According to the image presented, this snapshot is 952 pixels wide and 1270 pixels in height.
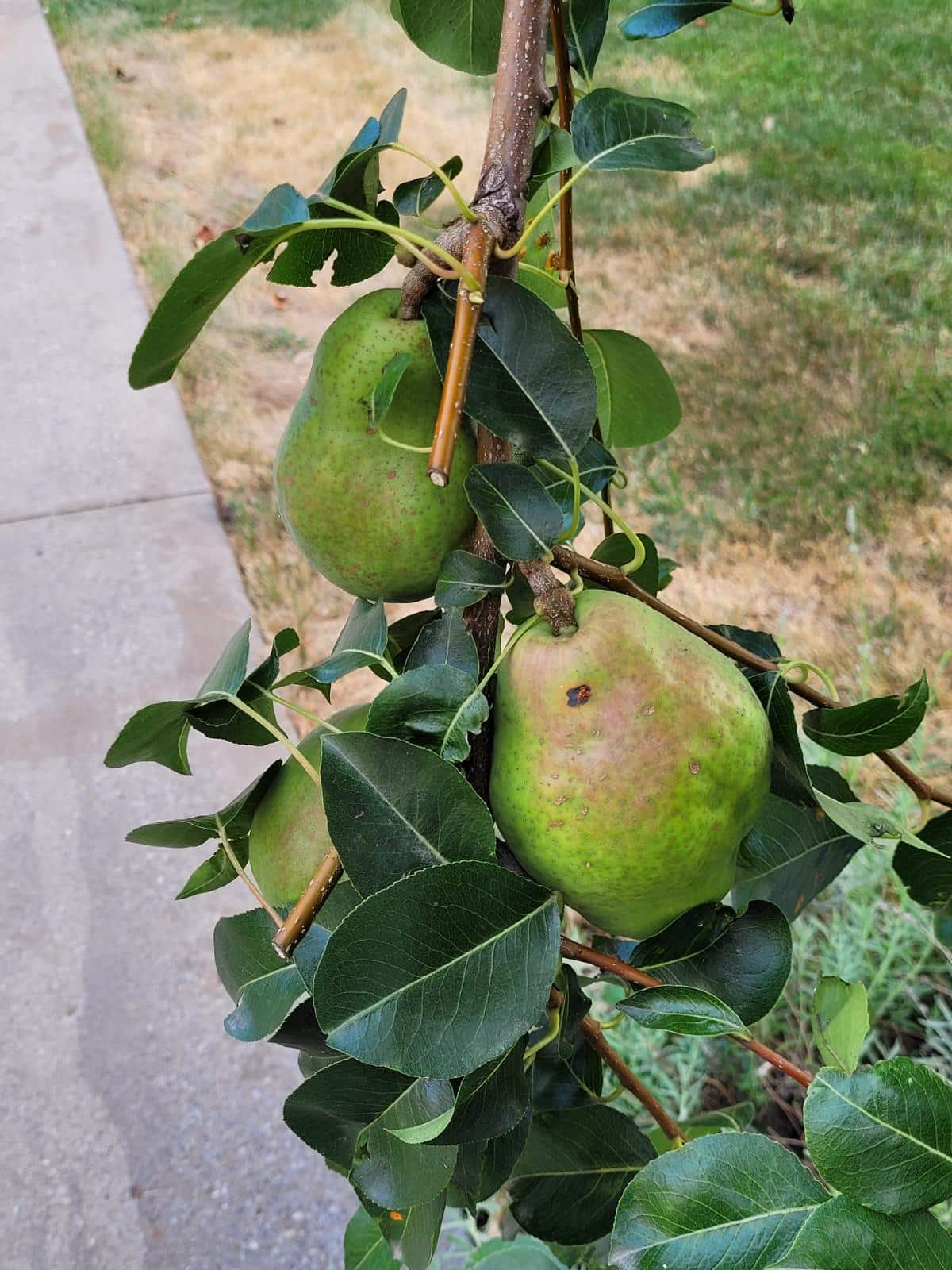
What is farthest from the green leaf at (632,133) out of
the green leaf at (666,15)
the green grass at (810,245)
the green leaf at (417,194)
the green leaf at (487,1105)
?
the green grass at (810,245)

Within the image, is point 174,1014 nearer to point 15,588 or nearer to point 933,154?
point 15,588

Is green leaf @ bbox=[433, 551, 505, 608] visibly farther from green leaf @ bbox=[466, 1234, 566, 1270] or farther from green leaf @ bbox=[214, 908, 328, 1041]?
Result: green leaf @ bbox=[466, 1234, 566, 1270]

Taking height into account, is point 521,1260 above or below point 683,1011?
below

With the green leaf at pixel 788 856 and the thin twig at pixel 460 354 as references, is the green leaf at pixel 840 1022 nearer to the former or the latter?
the green leaf at pixel 788 856

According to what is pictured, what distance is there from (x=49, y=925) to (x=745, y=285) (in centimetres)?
206

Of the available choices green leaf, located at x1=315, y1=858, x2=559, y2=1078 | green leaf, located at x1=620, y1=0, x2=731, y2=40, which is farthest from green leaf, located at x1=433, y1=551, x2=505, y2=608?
green leaf, located at x1=620, y1=0, x2=731, y2=40

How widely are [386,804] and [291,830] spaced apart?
0.42ft

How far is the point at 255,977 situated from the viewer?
530 millimetres

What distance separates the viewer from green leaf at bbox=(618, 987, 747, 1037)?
435mm

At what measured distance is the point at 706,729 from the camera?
467 mm

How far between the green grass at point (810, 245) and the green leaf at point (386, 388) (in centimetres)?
172

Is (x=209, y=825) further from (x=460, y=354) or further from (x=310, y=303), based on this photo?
(x=310, y=303)

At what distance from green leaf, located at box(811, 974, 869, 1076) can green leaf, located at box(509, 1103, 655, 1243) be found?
0.17 m

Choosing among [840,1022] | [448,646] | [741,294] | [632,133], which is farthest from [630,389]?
[741,294]
